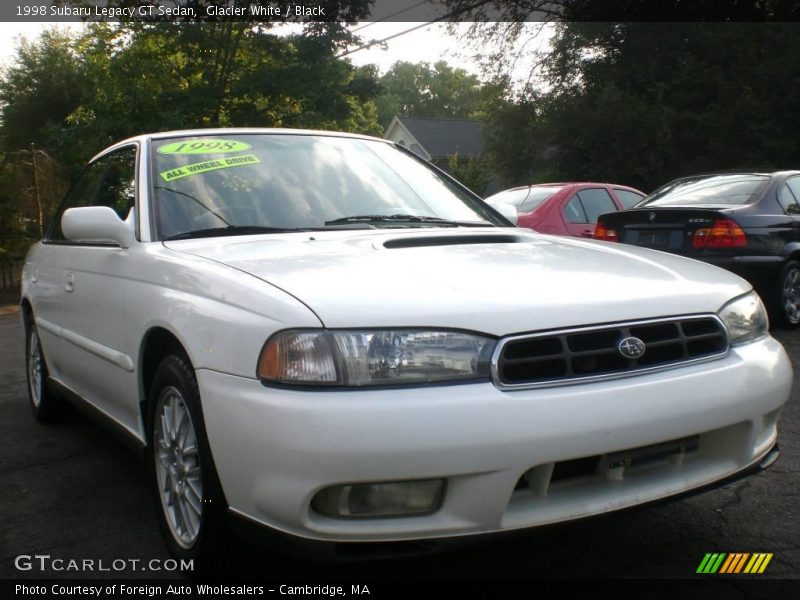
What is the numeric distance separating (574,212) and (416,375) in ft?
26.2

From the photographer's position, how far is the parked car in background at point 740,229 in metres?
7.19

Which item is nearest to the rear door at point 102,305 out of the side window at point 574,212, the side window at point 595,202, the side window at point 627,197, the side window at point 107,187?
the side window at point 107,187

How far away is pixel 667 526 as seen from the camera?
3057 millimetres

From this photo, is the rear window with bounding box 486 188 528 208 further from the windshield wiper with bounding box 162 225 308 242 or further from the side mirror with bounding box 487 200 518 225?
the windshield wiper with bounding box 162 225 308 242

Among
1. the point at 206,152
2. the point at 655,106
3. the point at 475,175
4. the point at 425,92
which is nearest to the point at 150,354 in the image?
the point at 206,152

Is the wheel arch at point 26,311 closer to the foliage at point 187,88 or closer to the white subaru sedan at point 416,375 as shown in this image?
the white subaru sedan at point 416,375

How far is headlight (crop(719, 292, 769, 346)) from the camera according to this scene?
8.81 feet

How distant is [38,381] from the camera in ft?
16.3

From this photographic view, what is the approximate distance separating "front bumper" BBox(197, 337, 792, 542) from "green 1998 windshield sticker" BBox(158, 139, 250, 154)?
152 cm

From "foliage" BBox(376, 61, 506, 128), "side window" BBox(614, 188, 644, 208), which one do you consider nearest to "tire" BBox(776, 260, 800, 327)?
"side window" BBox(614, 188, 644, 208)

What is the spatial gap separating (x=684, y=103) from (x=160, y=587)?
22856 millimetres

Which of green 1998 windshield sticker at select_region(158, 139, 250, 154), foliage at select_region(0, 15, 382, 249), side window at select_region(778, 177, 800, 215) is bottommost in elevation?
side window at select_region(778, 177, 800, 215)

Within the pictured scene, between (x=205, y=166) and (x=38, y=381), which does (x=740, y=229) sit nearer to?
(x=205, y=166)

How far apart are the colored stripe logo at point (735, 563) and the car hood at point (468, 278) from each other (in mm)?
850
